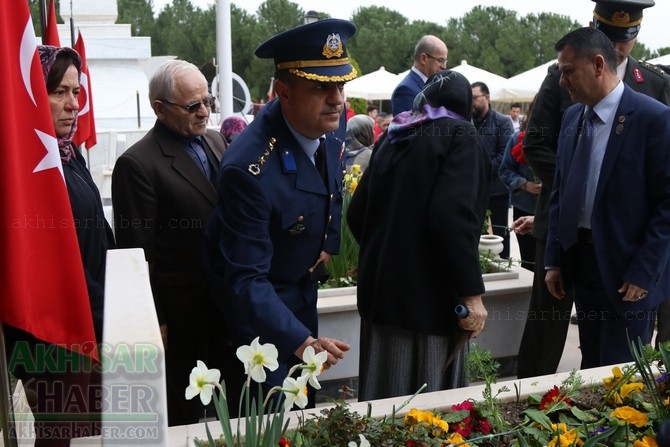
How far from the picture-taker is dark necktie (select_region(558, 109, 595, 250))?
147 inches

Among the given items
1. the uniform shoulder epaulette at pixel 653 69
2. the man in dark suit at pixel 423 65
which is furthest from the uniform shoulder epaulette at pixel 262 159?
the man in dark suit at pixel 423 65

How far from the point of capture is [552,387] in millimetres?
3061

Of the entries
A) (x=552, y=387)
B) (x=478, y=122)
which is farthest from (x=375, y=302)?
(x=478, y=122)

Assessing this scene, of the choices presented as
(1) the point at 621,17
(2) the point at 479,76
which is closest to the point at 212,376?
(1) the point at 621,17

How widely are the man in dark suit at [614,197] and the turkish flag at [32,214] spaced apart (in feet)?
7.62

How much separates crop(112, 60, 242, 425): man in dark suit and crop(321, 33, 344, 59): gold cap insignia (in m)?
0.77

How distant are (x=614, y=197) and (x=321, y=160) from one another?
52.8 inches

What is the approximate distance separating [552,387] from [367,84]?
1780 centimetres

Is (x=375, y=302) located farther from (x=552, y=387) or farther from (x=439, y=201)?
(x=552, y=387)

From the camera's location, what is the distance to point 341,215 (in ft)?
12.0

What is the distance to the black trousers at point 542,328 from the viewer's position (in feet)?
14.8

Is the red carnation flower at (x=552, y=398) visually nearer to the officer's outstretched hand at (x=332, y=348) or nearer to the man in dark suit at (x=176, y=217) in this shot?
the officer's outstretched hand at (x=332, y=348)

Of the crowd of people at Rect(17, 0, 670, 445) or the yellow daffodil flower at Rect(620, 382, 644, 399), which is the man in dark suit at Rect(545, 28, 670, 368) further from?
the yellow daffodil flower at Rect(620, 382, 644, 399)

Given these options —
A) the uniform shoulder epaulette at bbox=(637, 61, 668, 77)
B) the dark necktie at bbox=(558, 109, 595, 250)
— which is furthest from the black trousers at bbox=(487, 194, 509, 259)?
the dark necktie at bbox=(558, 109, 595, 250)
